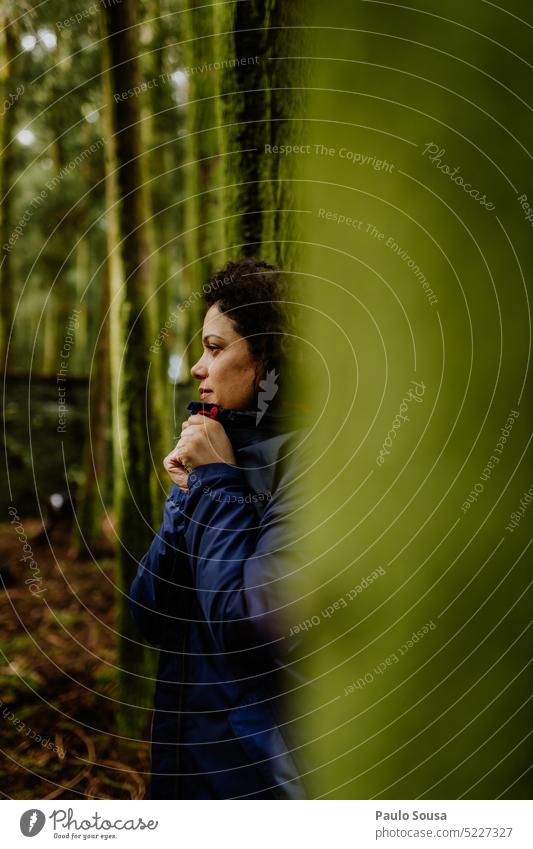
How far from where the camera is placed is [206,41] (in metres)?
1.61

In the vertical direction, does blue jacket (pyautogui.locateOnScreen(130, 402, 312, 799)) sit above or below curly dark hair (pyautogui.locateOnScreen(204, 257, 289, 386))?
below

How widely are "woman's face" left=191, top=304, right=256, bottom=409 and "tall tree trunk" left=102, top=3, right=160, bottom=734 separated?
2.06 ft

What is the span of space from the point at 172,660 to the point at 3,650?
1.75 m

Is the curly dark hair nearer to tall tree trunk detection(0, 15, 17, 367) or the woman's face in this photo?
the woman's face

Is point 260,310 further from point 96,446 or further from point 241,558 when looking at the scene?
point 96,446

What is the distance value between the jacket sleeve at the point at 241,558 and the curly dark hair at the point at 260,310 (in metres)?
0.24

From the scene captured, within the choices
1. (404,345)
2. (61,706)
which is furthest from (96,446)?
(404,345)

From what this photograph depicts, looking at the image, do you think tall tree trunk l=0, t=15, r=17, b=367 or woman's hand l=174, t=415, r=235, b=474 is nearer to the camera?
woman's hand l=174, t=415, r=235, b=474

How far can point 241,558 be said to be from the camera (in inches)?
42.9

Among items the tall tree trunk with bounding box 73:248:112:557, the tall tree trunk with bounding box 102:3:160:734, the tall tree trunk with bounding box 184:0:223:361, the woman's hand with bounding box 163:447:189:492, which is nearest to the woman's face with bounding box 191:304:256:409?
the woman's hand with bounding box 163:447:189:492

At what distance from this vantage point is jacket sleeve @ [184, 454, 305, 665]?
1087 mm

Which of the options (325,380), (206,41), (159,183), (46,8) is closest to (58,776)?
(325,380)
